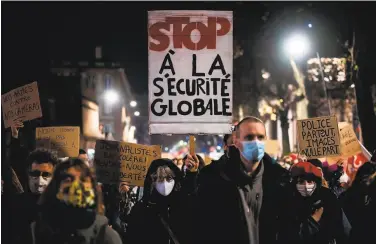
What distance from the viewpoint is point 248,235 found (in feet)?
16.7

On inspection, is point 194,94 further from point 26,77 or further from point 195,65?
point 26,77

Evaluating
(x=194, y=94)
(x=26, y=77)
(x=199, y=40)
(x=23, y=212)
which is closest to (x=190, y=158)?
(x=194, y=94)

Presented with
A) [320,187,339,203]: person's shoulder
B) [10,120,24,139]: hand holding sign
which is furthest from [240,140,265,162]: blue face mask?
[10,120,24,139]: hand holding sign

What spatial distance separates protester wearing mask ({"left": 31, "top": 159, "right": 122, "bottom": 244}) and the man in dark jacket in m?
1.29

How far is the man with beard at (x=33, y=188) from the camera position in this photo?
220 inches

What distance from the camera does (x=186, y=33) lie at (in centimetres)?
758

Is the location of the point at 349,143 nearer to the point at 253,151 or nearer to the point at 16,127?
the point at 16,127

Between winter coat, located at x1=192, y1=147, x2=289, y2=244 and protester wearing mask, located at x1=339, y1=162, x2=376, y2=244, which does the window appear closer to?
protester wearing mask, located at x1=339, y1=162, x2=376, y2=244

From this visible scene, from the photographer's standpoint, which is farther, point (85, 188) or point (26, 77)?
point (26, 77)

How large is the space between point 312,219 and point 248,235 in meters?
1.00

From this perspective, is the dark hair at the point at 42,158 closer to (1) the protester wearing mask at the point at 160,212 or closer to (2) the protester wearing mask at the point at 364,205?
(1) the protester wearing mask at the point at 160,212

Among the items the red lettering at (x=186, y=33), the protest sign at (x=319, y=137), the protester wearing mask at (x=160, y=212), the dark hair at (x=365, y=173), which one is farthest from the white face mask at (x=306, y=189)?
the protest sign at (x=319, y=137)

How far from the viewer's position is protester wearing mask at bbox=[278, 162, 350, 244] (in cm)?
573

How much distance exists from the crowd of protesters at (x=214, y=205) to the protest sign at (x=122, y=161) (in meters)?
1.94
